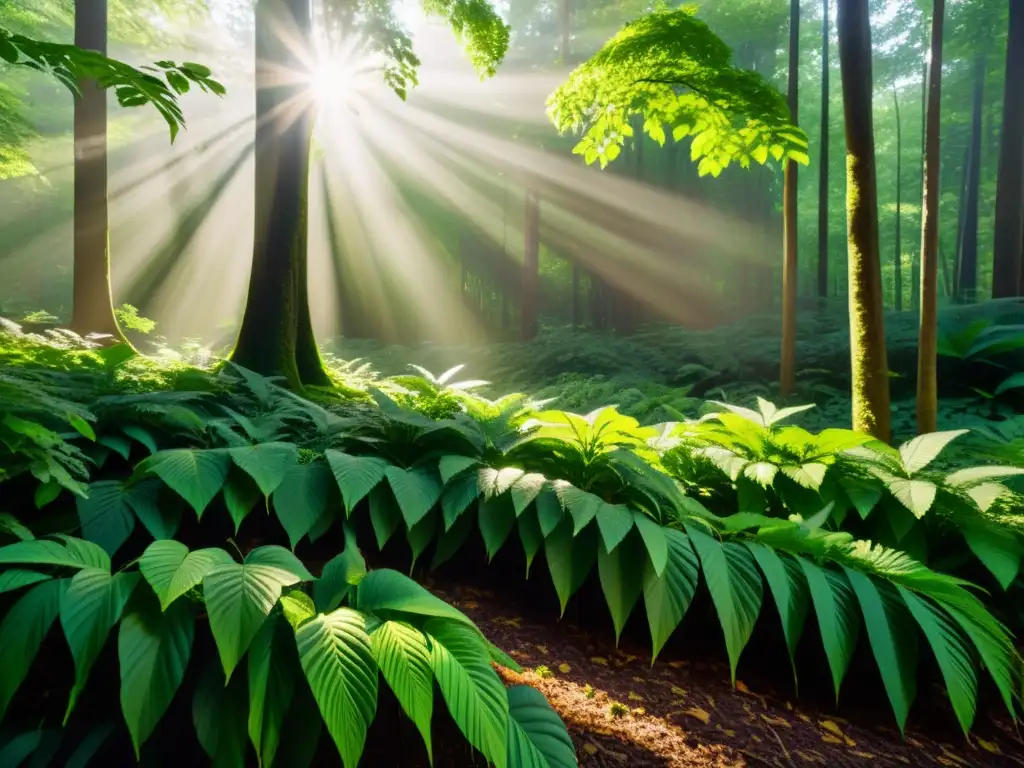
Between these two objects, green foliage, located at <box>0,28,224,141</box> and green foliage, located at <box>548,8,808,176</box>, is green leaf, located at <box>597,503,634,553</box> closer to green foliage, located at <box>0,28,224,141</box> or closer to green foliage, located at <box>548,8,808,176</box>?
green foliage, located at <box>0,28,224,141</box>

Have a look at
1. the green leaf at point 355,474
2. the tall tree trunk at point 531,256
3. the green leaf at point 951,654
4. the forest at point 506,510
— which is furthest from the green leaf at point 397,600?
the tall tree trunk at point 531,256

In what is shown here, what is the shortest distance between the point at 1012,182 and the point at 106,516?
1281cm

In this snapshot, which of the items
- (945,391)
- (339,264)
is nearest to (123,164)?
(339,264)

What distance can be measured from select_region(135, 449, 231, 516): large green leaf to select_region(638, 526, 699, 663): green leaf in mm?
1750

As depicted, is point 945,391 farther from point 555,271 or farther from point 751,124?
point 555,271

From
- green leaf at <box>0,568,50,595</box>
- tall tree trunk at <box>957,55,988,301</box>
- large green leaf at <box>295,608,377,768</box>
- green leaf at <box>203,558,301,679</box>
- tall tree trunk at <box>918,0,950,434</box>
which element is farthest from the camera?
tall tree trunk at <box>957,55,988,301</box>

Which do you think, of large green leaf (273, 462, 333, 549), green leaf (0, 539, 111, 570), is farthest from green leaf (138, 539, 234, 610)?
large green leaf (273, 462, 333, 549)

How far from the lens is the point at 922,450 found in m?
3.06

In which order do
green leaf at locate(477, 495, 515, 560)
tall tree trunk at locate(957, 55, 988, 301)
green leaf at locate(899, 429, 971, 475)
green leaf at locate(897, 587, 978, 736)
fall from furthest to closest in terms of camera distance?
1. tall tree trunk at locate(957, 55, 988, 301)
2. green leaf at locate(899, 429, 971, 475)
3. green leaf at locate(477, 495, 515, 560)
4. green leaf at locate(897, 587, 978, 736)

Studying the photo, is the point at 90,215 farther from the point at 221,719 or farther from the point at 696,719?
the point at 696,719

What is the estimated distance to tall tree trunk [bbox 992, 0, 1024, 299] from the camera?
Result: 921cm

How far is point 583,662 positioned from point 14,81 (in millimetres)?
21732

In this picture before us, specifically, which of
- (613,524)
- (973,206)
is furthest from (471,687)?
(973,206)

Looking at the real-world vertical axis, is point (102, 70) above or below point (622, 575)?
above
